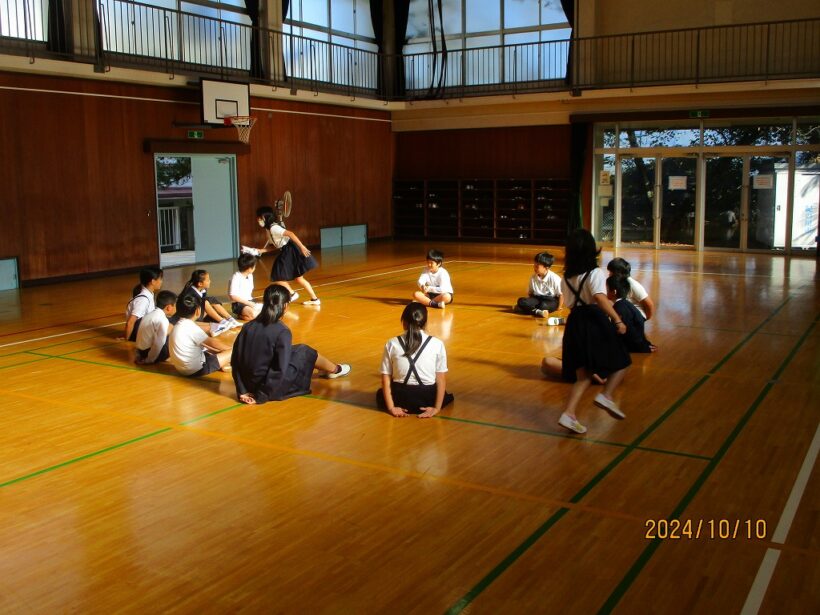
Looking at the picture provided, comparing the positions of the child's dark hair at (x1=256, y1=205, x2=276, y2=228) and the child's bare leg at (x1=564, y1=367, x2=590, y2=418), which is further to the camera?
the child's dark hair at (x1=256, y1=205, x2=276, y2=228)

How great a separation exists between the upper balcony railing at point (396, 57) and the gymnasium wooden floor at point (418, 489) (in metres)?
7.50

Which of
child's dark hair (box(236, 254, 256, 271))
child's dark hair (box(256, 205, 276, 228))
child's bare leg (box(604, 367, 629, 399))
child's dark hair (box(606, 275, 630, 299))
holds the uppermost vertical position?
child's dark hair (box(256, 205, 276, 228))

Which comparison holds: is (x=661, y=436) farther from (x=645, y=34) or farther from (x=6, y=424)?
(x=645, y=34)

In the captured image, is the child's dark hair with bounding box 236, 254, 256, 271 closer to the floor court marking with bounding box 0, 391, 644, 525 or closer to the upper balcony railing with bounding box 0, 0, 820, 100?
the floor court marking with bounding box 0, 391, 644, 525

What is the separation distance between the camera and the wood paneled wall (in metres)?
14.1

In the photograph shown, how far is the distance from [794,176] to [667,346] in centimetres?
1155

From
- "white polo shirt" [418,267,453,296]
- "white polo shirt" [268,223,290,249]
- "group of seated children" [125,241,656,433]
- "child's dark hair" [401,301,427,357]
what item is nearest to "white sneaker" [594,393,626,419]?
"group of seated children" [125,241,656,433]

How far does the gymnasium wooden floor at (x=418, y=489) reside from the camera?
152 inches

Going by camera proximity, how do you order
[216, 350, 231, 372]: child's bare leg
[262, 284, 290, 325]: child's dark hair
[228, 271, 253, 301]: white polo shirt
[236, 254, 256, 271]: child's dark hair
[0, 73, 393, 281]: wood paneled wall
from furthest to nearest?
[0, 73, 393, 281]: wood paneled wall → [228, 271, 253, 301]: white polo shirt → [236, 254, 256, 271]: child's dark hair → [216, 350, 231, 372]: child's bare leg → [262, 284, 290, 325]: child's dark hair

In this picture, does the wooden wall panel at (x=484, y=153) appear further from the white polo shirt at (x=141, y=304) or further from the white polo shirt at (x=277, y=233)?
the white polo shirt at (x=141, y=304)

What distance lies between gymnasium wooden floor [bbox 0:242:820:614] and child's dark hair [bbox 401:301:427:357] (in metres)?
0.62

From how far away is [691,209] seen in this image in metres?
19.9

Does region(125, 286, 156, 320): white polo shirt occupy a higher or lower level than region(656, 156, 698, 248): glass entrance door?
lower

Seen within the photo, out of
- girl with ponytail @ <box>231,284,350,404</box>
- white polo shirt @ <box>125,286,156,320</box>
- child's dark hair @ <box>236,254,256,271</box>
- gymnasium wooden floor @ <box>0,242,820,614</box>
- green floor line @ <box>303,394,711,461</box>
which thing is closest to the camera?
gymnasium wooden floor @ <box>0,242,820,614</box>
